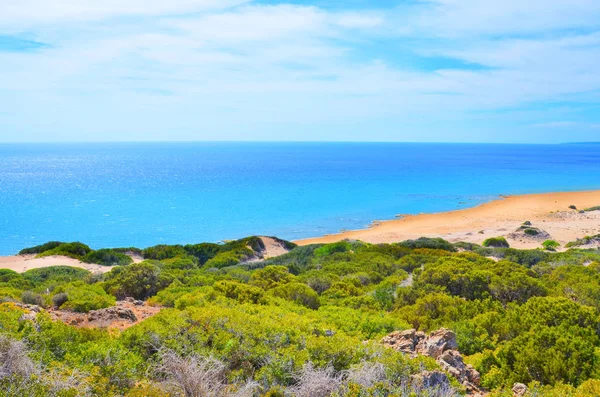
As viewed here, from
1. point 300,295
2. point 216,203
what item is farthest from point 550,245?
point 216,203

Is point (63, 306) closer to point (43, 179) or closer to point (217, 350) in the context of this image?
point (217, 350)

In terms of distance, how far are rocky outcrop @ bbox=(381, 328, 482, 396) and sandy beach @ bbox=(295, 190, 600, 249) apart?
28.6 m

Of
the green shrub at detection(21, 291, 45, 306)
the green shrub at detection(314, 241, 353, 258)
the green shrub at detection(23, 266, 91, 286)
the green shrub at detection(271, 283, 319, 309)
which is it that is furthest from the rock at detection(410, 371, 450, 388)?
the green shrub at detection(314, 241, 353, 258)

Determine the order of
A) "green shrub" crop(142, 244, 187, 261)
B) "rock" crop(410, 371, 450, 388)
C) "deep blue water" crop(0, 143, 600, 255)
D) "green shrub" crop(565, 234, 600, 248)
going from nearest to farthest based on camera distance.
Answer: "rock" crop(410, 371, 450, 388), "green shrub" crop(142, 244, 187, 261), "green shrub" crop(565, 234, 600, 248), "deep blue water" crop(0, 143, 600, 255)

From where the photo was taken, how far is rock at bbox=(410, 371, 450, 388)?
5.43m

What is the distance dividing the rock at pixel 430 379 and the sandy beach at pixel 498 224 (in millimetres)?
30577

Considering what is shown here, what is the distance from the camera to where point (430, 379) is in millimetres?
5496

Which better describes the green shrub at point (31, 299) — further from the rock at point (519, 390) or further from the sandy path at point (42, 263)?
the sandy path at point (42, 263)

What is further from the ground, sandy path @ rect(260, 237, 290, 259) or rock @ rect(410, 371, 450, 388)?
rock @ rect(410, 371, 450, 388)

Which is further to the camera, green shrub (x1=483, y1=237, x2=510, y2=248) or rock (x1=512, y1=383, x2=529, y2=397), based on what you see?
green shrub (x1=483, y1=237, x2=510, y2=248)

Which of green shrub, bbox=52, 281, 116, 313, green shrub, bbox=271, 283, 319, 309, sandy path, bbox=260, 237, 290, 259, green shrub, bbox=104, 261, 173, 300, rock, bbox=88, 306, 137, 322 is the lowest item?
sandy path, bbox=260, 237, 290, 259

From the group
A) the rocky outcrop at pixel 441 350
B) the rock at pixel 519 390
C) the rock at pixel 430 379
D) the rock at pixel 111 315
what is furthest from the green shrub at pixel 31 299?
the rock at pixel 519 390

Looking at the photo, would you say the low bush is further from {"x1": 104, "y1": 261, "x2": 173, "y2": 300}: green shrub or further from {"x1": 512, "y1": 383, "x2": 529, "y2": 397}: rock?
{"x1": 512, "y1": 383, "x2": 529, "y2": 397}: rock

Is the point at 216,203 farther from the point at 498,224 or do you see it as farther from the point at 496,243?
the point at 496,243
